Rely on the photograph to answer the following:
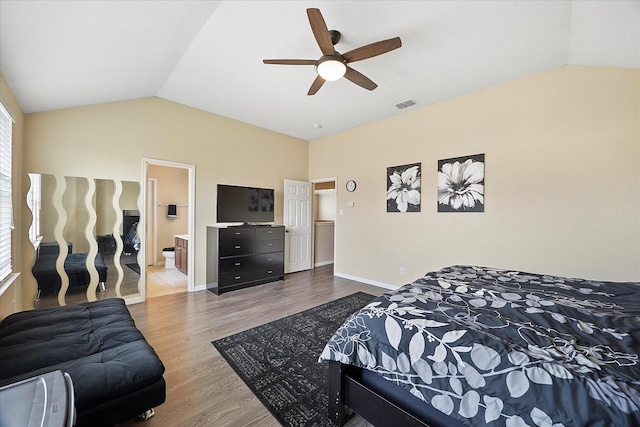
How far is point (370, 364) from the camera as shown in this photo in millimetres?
1312

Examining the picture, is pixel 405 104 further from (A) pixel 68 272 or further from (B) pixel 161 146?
(A) pixel 68 272

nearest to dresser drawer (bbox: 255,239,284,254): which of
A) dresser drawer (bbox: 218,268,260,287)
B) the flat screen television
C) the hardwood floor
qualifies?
dresser drawer (bbox: 218,268,260,287)

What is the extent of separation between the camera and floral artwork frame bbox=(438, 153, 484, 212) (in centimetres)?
337

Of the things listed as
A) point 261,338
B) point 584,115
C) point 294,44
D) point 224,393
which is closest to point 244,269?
point 261,338

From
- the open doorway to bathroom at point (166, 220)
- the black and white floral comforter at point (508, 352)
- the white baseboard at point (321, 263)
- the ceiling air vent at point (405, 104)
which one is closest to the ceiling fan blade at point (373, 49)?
the ceiling air vent at point (405, 104)

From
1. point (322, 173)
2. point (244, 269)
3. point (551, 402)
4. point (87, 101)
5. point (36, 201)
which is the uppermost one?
point (87, 101)

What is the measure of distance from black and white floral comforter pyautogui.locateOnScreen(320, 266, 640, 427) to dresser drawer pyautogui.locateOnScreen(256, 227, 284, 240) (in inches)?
125

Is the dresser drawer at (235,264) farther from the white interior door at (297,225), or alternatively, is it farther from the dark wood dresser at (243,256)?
the white interior door at (297,225)

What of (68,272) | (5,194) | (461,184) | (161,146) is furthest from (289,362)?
(161,146)

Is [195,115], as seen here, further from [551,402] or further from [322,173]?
[551,402]

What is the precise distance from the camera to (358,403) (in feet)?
4.57

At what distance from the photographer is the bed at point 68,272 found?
2.89m

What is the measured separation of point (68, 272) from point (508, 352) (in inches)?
175

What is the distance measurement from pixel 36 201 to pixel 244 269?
8.66 feet
